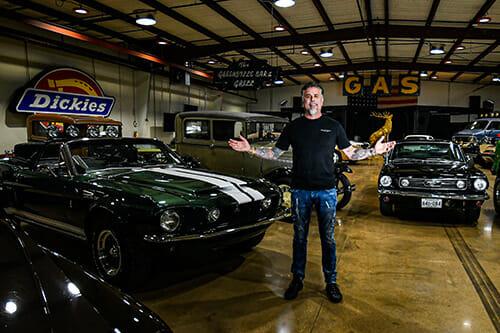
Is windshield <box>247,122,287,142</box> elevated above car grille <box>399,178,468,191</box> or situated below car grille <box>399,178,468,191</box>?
above

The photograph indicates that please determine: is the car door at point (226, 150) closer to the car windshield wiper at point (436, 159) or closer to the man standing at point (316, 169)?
the car windshield wiper at point (436, 159)

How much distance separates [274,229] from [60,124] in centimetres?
670

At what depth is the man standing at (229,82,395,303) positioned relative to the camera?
10.6ft

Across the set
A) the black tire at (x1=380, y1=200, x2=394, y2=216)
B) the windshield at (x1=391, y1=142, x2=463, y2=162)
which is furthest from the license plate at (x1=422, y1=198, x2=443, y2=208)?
the windshield at (x1=391, y1=142, x2=463, y2=162)

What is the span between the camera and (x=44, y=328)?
4.36 ft

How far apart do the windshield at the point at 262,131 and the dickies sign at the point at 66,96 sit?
21.9 feet

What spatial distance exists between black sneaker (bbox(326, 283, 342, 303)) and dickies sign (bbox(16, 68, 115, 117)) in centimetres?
964

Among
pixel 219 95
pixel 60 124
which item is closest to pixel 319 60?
pixel 219 95

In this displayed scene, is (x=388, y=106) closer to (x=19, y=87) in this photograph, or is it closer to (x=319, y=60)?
(x=319, y=60)

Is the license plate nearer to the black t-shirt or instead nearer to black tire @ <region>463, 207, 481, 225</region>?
black tire @ <region>463, 207, 481, 225</region>

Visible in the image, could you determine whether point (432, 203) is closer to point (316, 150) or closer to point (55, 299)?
point (316, 150)

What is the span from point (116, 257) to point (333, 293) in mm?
A: 1960

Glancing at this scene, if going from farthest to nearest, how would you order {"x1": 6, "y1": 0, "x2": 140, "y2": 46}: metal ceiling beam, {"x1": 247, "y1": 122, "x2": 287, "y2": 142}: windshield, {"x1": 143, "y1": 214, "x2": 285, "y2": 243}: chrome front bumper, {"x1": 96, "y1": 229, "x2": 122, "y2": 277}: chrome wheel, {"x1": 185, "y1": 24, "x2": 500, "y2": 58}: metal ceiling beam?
1. {"x1": 185, "y1": 24, "x2": 500, "y2": 58}: metal ceiling beam
2. {"x1": 6, "y1": 0, "x2": 140, "y2": 46}: metal ceiling beam
3. {"x1": 247, "y1": 122, "x2": 287, "y2": 142}: windshield
4. {"x1": 96, "y1": 229, "x2": 122, "y2": 277}: chrome wheel
5. {"x1": 143, "y1": 214, "x2": 285, "y2": 243}: chrome front bumper

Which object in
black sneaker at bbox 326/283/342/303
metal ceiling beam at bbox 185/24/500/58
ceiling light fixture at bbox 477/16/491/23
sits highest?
ceiling light fixture at bbox 477/16/491/23
